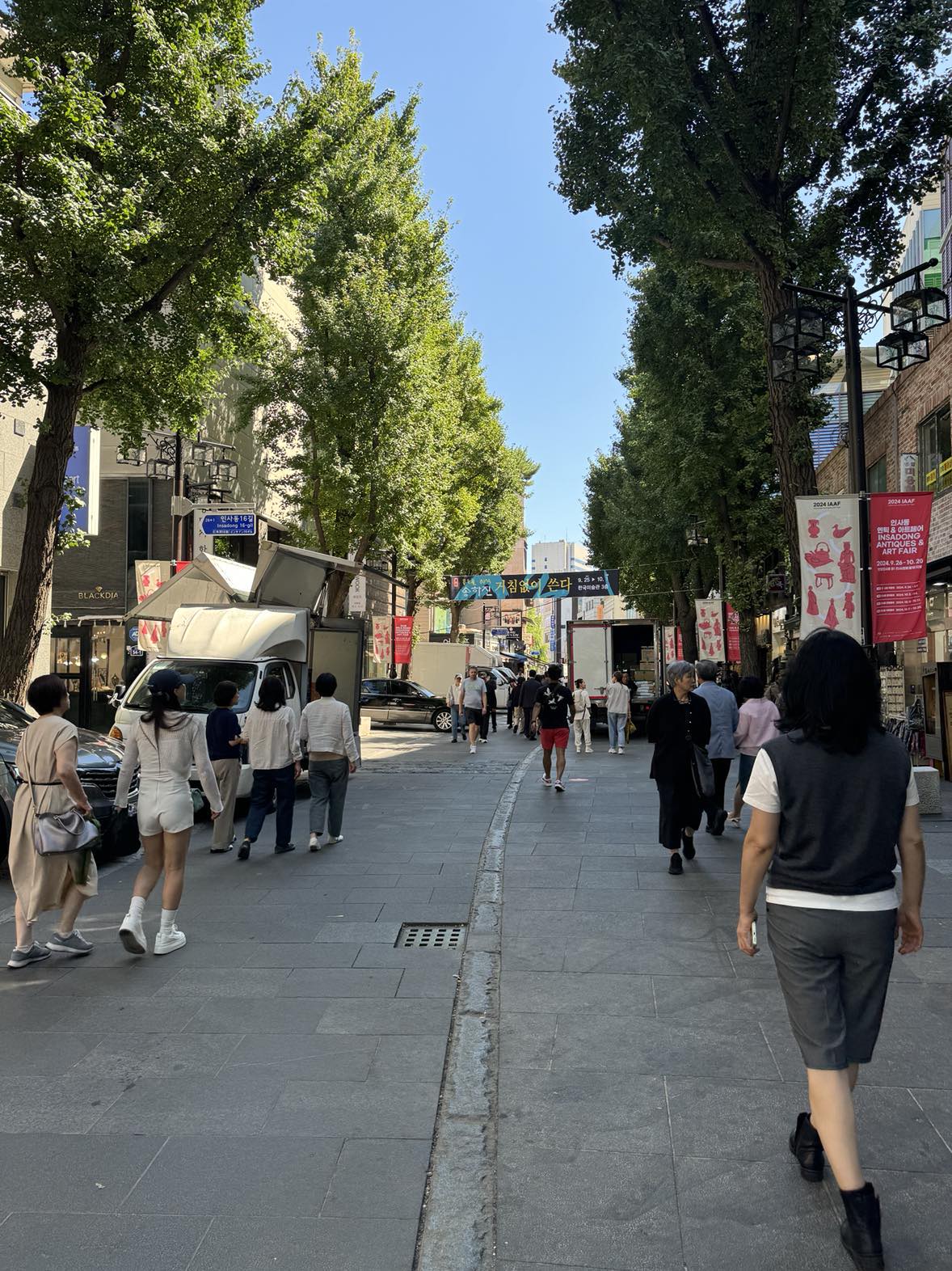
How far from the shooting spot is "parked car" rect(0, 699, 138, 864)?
27.8 feet

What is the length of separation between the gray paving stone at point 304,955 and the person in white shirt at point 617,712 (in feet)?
49.0

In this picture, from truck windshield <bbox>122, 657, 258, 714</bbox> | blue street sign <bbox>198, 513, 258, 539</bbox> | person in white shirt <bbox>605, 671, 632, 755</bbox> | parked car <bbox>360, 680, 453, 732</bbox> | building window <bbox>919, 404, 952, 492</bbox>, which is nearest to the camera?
truck windshield <bbox>122, 657, 258, 714</bbox>

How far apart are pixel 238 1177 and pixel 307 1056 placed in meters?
1.09

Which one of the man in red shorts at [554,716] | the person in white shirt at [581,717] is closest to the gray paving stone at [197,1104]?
the man in red shorts at [554,716]

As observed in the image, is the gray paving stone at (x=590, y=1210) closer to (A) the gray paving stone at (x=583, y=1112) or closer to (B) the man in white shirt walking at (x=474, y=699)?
(A) the gray paving stone at (x=583, y=1112)

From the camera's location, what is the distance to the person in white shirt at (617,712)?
67.8ft

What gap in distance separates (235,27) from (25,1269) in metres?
14.1

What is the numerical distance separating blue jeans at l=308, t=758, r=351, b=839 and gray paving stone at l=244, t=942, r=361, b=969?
3184 millimetres

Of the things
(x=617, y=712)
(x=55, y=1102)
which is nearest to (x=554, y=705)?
(x=617, y=712)

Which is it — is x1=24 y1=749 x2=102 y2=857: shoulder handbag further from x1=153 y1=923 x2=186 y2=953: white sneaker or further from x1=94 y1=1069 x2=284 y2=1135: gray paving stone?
x1=94 y1=1069 x2=284 y2=1135: gray paving stone

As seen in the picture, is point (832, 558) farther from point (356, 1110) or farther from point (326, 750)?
point (356, 1110)

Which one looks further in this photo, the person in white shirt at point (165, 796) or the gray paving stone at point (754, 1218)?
the person in white shirt at point (165, 796)

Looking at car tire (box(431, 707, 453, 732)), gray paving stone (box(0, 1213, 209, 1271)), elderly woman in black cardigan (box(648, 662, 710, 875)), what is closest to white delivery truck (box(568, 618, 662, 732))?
car tire (box(431, 707, 453, 732))

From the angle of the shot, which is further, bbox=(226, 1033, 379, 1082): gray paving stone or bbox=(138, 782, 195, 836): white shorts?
bbox=(138, 782, 195, 836): white shorts
